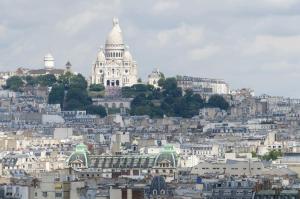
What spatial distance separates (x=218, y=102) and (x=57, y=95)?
40.1 ft

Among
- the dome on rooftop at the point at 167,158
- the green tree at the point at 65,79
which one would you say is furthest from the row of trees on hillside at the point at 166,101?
the dome on rooftop at the point at 167,158

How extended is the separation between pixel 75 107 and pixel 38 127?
27.8 m

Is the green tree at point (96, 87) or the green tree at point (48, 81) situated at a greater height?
the green tree at point (48, 81)

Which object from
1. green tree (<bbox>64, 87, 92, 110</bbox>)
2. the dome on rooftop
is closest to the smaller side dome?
the dome on rooftop

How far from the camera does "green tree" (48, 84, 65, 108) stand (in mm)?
185750

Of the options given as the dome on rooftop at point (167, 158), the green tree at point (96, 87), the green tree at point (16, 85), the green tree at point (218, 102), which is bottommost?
the dome on rooftop at point (167, 158)

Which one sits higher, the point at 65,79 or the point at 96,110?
the point at 65,79

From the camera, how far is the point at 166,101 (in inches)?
7264

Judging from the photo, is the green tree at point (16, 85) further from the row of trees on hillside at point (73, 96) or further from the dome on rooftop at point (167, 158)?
the dome on rooftop at point (167, 158)

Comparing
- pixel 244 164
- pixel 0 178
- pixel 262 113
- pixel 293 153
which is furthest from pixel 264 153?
pixel 262 113

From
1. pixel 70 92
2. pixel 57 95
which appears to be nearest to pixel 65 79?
pixel 57 95

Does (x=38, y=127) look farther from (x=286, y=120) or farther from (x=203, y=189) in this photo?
(x=203, y=189)

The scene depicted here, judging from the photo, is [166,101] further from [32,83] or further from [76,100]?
[32,83]

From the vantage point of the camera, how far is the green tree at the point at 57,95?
18575 cm
